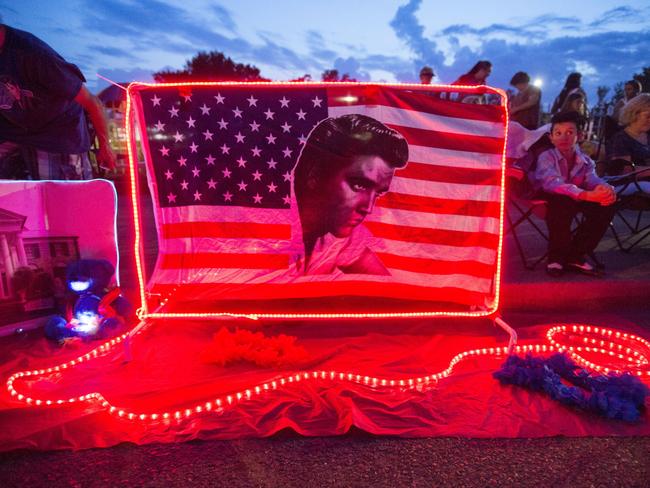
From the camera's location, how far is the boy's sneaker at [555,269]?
4361 millimetres

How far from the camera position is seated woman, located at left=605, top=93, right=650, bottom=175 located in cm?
571

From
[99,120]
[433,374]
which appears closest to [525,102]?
[433,374]

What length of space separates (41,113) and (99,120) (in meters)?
0.40

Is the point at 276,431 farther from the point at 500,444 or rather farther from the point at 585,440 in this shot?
the point at 585,440

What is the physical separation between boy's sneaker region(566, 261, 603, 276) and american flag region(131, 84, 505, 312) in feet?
5.27

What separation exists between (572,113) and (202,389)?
4313 mm


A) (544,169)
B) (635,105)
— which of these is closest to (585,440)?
(544,169)

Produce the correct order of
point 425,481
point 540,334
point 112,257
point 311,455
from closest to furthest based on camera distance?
point 425,481 → point 311,455 → point 540,334 → point 112,257

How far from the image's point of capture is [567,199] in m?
4.48

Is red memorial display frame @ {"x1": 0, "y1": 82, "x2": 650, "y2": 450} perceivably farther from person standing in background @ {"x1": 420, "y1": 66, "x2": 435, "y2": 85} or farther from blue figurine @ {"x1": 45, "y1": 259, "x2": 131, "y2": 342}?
person standing in background @ {"x1": 420, "y1": 66, "x2": 435, "y2": 85}

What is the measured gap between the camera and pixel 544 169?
4520 millimetres

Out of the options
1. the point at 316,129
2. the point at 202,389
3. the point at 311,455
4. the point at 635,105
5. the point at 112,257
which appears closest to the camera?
the point at 311,455

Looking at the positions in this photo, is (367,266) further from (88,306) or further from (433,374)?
(88,306)

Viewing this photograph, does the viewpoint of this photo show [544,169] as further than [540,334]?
Yes
